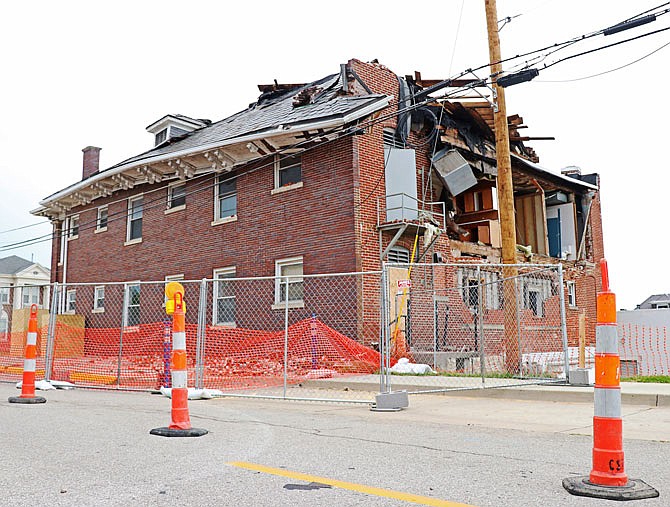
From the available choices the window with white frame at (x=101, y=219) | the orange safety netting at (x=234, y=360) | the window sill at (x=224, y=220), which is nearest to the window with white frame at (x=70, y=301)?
the window with white frame at (x=101, y=219)

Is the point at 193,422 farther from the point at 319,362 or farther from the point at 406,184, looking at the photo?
the point at 406,184

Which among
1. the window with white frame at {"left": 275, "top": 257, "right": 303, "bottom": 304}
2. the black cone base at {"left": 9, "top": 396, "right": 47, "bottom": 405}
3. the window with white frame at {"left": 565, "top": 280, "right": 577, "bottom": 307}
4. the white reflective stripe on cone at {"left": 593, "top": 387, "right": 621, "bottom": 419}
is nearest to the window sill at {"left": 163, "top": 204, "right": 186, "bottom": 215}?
the window with white frame at {"left": 275, "top": 257, "right": 303, "bottom": 304}

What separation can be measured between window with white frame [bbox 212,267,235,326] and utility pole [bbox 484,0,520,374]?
8.04m

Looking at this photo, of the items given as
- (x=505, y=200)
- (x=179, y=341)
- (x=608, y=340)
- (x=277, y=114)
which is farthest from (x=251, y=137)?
(x=608, y=340)

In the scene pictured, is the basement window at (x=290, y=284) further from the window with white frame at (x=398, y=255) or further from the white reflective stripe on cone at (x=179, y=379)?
the white reflective stripe on cone at (x=179, y=379)

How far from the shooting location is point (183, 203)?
21016mm

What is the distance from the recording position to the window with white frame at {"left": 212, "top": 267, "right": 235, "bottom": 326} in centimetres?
1842

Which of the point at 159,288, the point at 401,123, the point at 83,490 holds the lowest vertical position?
the point at 83,490

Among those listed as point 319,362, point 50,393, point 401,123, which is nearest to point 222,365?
point 319,362

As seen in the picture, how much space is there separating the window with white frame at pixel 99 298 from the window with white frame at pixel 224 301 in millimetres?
6566

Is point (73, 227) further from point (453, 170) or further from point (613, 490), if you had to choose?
point (613, 490)

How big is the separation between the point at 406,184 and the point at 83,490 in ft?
45.8

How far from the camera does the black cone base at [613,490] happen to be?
3.99 meters

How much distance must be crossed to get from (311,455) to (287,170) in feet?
42.8
